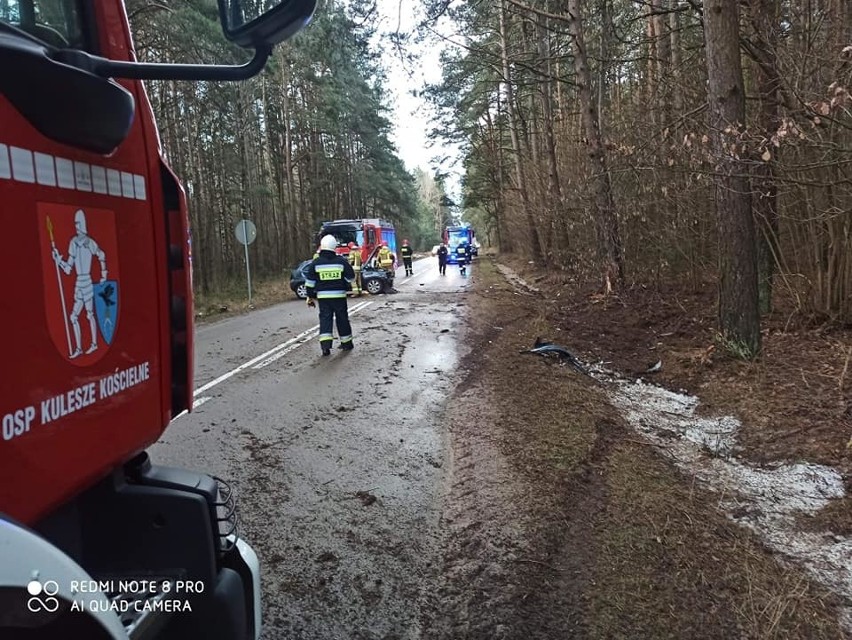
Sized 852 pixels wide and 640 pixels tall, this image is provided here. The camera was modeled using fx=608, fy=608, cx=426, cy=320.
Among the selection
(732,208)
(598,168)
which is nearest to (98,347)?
(732,208)

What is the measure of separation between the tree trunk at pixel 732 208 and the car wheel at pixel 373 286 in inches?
548

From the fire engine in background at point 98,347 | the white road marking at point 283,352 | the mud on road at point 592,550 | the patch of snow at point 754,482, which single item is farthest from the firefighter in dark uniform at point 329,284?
the fire engine in background at point 98,347

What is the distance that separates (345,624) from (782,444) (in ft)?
13.5

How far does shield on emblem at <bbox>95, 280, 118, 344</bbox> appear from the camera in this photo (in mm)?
1663

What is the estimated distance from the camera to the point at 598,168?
→ 12.7 meters

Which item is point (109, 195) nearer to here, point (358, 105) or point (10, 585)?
point (10, 585)

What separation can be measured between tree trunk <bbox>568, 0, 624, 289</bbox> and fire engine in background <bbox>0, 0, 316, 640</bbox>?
37.7 feet

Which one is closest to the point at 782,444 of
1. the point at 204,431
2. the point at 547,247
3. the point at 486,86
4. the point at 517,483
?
the point at 517,483

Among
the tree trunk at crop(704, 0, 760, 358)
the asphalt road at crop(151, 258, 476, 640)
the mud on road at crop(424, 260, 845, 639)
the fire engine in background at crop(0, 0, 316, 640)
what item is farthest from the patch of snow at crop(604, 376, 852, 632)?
the fire engine in background at crop(0, 0, 316, 640)

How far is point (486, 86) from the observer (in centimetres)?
2780

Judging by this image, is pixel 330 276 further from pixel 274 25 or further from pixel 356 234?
pixel 356 234

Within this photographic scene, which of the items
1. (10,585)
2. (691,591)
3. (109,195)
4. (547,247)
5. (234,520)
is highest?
(547,247)

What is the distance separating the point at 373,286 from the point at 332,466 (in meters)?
15.6

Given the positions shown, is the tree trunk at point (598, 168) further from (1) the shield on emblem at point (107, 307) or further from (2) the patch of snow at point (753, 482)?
(1) the shield on emblem at point (107, 307)
